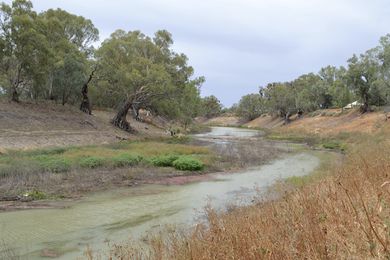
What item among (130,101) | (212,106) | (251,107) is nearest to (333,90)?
(130,101)

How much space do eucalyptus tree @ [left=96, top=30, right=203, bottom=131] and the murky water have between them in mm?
25750

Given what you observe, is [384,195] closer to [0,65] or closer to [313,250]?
[313,250]

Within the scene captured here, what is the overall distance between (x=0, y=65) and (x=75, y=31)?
52.1ft

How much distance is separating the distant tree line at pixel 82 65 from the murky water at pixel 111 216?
23.8 meters

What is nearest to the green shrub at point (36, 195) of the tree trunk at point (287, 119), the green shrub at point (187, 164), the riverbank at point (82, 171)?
the riverbank at point (82, 171)

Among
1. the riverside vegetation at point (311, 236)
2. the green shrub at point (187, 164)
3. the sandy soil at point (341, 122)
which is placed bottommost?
the green shrub at point (187, 164)

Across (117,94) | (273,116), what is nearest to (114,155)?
(117,94)

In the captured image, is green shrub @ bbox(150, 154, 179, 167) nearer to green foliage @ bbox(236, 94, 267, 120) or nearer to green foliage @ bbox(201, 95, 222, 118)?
green foliage @ bbox(236, 94, 267, 120)

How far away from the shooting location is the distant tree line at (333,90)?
58.2m

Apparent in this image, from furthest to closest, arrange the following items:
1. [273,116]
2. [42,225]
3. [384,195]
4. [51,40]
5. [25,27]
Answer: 1. [273,116]
2. [51,40]
3. [25,27]
4. [42,225]
5. [384,195]

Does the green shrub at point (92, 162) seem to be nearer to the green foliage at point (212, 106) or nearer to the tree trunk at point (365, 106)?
the tree trunk at point (365, 106)

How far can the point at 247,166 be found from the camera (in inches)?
1187

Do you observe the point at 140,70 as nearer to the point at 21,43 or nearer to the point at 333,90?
the point at 21,43

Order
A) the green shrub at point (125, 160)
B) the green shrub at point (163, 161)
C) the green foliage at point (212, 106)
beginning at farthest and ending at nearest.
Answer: the green foliage at point (212, 106), the green shrub at point (163, 161), the green shrub at point (125, 160)
